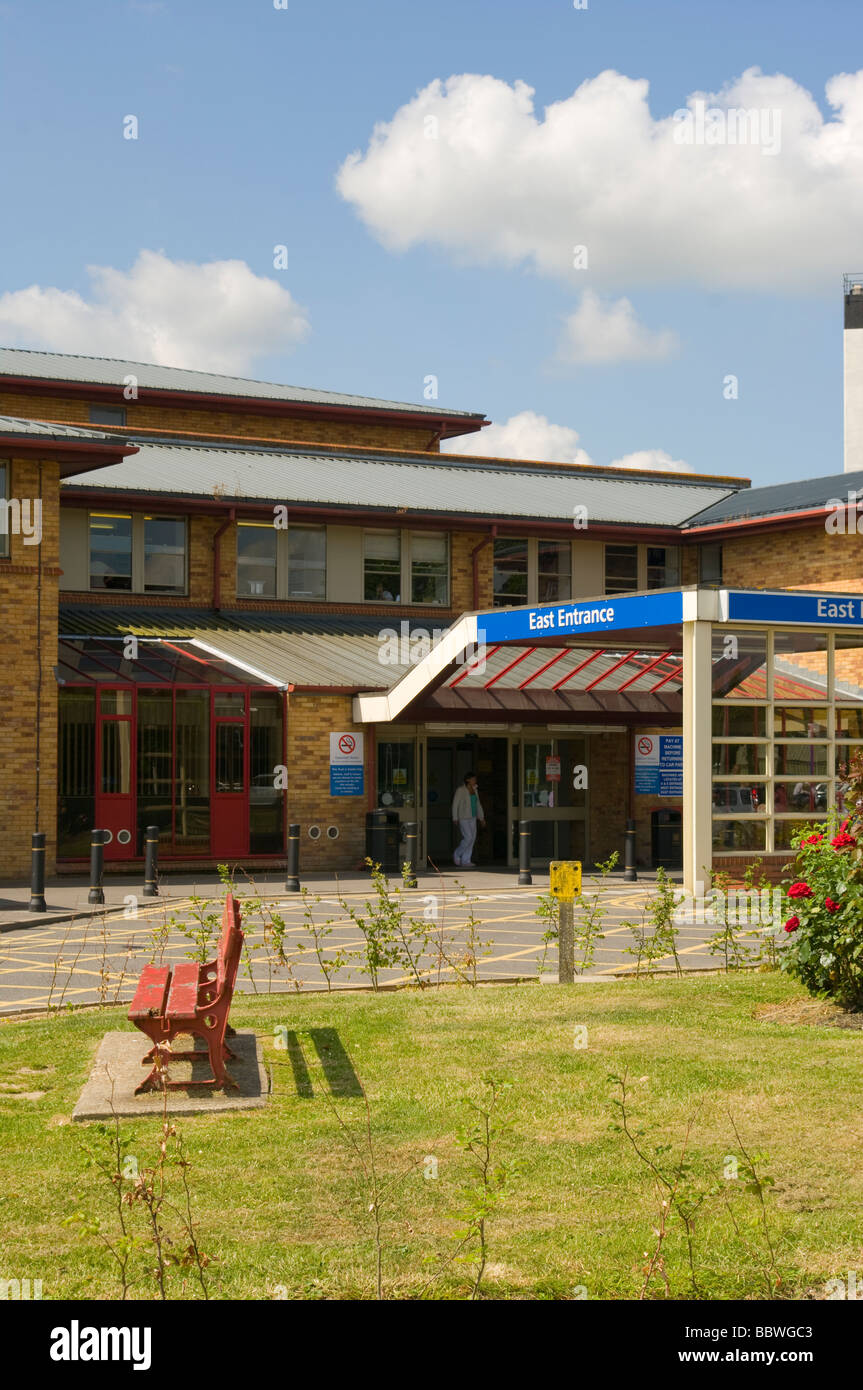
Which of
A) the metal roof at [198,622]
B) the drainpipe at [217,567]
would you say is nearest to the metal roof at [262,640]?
the metal roof at [198,622]

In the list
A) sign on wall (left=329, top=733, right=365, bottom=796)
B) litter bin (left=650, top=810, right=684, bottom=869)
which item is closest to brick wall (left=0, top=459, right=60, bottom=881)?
sign on wall (left=329, top=733, right=365, bottom=796)

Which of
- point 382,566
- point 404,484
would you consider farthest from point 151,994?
point 404,484

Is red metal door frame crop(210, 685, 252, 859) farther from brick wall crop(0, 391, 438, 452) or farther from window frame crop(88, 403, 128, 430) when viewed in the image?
window frame crop(88, 403, 128, 430)

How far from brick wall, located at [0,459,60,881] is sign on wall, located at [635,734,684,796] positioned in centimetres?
1141

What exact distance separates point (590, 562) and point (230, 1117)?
84.8 ft

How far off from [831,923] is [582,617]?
36.5ft

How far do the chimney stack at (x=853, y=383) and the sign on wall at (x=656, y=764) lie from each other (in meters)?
33.6

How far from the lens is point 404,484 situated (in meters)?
33.0

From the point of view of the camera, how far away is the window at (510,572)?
3173cm

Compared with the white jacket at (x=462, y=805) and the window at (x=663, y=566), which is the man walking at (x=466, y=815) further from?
the window at (x=663, y=566)

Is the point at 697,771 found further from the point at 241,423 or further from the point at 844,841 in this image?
→ the point at 241,423

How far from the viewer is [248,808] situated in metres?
25.9
